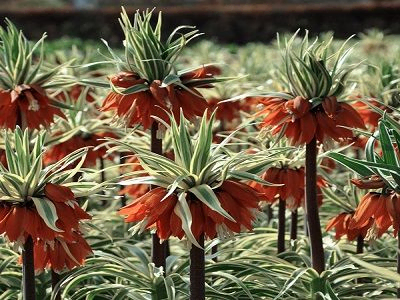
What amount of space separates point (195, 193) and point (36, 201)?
405 mm

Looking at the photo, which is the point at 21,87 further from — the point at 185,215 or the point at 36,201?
the point at 185,215

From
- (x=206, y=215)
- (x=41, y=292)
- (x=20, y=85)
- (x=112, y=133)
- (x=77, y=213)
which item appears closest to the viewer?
(x=206, y=215)

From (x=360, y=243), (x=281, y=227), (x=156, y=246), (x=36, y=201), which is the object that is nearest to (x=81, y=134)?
(x=281, y=227)

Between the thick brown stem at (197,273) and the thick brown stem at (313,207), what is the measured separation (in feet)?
2.04

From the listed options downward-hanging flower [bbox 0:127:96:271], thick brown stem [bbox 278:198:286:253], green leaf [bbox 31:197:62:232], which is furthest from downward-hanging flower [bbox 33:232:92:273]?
thick brown stem [bbox 278:198:286:253]

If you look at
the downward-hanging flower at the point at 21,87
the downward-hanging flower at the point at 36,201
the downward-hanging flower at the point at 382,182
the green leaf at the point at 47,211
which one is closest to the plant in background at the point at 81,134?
the downward-hanging flower at the point at 21,87

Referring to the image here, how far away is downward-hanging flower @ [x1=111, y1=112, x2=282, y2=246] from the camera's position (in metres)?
2.14

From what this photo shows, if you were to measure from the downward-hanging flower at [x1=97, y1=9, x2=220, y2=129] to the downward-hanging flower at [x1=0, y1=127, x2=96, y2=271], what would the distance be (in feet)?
1.16

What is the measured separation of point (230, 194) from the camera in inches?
87.4

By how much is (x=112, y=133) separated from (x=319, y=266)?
53.6 inches

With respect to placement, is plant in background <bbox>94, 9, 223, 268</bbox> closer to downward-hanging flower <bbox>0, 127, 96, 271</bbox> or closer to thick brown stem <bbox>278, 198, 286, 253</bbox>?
downward-hanging flower <bbox>0, 127, 96, 271</bbox>

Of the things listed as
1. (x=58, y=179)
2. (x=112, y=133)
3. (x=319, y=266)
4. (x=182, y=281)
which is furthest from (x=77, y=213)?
(x=112, y=133)

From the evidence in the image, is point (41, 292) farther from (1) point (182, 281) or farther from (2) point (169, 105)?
(2) point (169, 105)

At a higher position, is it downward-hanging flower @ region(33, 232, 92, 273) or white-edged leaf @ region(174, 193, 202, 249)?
white-edged leaf @ region(174, 193, 202, 249)
